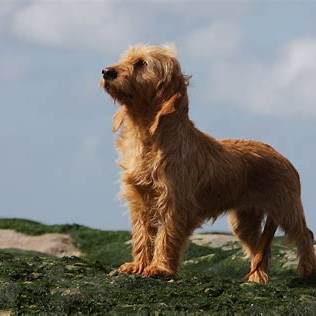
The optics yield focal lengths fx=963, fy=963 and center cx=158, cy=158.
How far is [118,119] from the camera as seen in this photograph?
1407cm

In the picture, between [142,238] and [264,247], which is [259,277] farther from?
[142,238]

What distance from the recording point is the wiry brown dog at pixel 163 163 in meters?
13.2

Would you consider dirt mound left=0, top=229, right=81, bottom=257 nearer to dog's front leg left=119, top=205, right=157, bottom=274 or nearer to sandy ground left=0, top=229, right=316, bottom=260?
sandy ground left=0, top=229, right=316, bottom=260

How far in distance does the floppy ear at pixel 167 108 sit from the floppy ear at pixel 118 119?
79 cm

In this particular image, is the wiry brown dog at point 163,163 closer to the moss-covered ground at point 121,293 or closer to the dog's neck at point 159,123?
the dog's neck at point 159,123

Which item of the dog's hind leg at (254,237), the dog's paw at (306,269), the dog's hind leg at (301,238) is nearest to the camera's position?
the dog's hind leg at (301,238)

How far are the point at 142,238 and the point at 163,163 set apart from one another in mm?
1276

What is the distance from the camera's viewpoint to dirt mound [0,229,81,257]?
2964 centimetres

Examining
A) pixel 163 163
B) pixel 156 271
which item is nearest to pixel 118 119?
pixel 163 163

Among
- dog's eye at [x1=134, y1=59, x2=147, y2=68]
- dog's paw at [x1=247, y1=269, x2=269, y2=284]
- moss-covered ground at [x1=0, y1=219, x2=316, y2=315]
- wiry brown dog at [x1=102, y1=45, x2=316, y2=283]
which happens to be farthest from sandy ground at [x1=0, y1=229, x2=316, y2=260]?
dog's eye at [x1=134, y1=59, x2=147, y2=68]

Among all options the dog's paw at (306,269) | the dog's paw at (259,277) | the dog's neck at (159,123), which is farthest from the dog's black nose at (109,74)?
the dog's paw at (306,269)

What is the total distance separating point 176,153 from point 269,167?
263 centimetres

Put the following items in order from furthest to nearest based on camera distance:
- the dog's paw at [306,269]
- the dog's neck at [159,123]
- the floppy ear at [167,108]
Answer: the dog's paw at [306,269] → the dog's neck at [159,123] → the floppy ear at [167,108]

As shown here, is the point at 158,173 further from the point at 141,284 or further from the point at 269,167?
the point at 269,167
